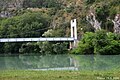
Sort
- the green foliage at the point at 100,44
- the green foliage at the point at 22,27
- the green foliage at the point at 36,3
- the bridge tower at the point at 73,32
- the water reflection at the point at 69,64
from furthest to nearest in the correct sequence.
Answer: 1. the green foliage at the point at 36,3
2. the green foliage at the point at 22,27
3. the bridge tower at the point at 73,32
4. the green foliage at the point at 100,44
5. the water reflection at the point at 69,64

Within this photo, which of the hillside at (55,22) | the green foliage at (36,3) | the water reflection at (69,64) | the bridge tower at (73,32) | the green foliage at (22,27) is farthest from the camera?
the green foliage at (36,3)

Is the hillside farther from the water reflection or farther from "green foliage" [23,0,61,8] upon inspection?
the water reflection

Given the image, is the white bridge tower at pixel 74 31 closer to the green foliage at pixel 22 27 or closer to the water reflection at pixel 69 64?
the green foliage at pixel 22 27

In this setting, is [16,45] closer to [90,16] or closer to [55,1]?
[90,16]

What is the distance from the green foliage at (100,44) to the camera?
46156mm

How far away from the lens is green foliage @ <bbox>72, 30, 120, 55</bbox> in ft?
151

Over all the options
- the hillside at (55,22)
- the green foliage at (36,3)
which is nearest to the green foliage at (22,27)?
the hillside at (55,22)

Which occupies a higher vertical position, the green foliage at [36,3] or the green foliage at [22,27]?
the green foliage at [36,3]

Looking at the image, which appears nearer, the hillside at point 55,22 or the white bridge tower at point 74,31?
the hillside at point 55,22

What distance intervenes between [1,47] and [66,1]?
21.5m

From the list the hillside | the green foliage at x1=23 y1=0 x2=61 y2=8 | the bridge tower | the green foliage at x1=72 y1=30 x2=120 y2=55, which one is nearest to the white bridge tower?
the bridge tower

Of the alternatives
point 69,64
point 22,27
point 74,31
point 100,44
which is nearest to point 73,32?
point 74,31

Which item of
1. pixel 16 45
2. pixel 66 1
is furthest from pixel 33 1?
pixel 16 45

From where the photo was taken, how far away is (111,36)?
48062mm
